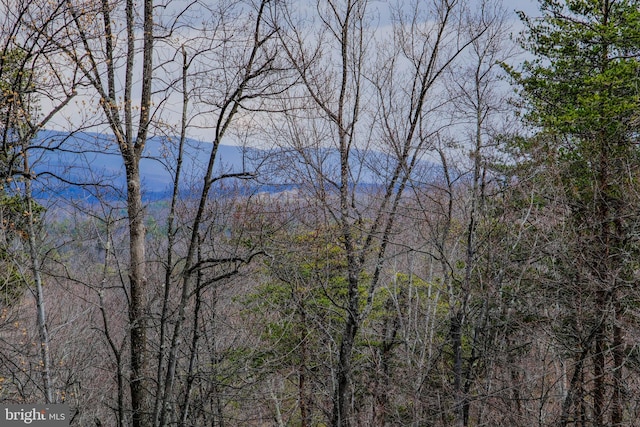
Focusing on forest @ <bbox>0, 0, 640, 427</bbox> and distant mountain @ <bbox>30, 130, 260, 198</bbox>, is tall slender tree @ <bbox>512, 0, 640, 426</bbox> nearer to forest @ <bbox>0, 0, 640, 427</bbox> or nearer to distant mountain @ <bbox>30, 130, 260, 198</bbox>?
forest @ <bbox>0, 0, 640, 427</bbox>

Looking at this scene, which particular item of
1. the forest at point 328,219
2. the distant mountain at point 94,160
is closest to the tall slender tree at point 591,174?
the forest at point 328,219

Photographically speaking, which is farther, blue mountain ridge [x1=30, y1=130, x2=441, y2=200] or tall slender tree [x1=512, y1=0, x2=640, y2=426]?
tall slender tree [x1=512, y1=0, x2=640, y2=426]

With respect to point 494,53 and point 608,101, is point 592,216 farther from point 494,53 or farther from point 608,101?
point 494,53

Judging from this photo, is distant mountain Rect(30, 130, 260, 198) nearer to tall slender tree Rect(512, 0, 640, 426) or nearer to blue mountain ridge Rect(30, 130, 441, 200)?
blue mountain ridge Rect(30, 130, 441, 200)

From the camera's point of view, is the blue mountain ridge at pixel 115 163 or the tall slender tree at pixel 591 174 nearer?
the blue mountain ridge at pixel 115 163

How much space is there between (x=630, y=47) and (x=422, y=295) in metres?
8.47

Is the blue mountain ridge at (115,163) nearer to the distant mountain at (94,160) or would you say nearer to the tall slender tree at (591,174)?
the distant mountain at (94,160)

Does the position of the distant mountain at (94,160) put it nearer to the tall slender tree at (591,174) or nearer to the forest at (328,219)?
the forest at (328,219)

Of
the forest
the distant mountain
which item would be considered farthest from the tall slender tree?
the distant mountain

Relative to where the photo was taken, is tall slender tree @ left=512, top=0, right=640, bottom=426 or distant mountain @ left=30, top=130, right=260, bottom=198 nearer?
distant mountain @ left=30, top=130, right=260, bottom=198

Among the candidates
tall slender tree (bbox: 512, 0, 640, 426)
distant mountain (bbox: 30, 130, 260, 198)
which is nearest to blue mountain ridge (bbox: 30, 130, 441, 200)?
distant mountain (bbox: 30, 130, 260, 198)

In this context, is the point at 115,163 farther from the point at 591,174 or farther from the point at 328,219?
the point at 591,174

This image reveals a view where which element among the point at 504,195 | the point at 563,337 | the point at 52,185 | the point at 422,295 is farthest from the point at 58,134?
the point at 422,295

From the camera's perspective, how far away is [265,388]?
48.5 feet
